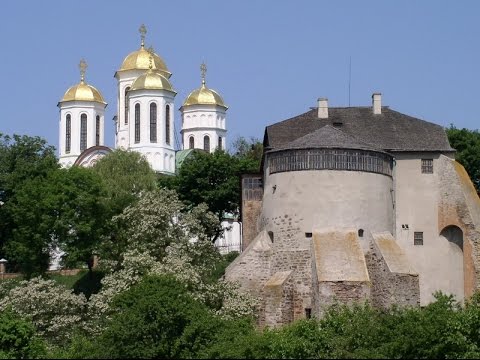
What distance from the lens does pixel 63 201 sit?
6612 cm

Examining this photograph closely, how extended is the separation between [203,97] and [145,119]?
11721 mm

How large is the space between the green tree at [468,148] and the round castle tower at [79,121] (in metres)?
32.3

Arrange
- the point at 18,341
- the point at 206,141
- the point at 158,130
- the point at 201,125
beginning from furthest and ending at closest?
1. the point at 206,141
2. the point at 201,125
3. the point at 158,130
4. the point at 18,341

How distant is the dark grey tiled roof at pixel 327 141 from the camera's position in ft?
186

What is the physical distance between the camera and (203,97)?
346 feet

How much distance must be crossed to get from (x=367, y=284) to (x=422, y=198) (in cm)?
863

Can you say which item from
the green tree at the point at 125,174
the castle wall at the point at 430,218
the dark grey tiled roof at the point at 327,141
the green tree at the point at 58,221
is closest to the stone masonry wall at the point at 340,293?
the dark grey tiled roof at the point at 327,141

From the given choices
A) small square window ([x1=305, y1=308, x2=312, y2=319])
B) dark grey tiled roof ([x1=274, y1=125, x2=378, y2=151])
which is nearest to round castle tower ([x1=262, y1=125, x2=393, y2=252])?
dark grey tiled roof ([x1=274, y1=125, x2=378, y2=151])

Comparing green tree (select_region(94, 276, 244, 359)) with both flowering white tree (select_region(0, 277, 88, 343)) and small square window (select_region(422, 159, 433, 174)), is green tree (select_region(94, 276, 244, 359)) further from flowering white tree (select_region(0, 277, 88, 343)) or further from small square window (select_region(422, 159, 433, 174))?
small square window (select_region(422, 159, 433, 174))

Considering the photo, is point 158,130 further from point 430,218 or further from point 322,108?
point 430,218

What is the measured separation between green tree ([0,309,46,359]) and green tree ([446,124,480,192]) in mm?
33929

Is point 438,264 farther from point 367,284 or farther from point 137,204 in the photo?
point 137,204

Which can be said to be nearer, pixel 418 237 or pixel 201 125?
pixel 418 237

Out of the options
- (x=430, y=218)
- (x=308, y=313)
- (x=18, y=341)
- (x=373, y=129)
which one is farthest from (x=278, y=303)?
(x=373, y=129)
